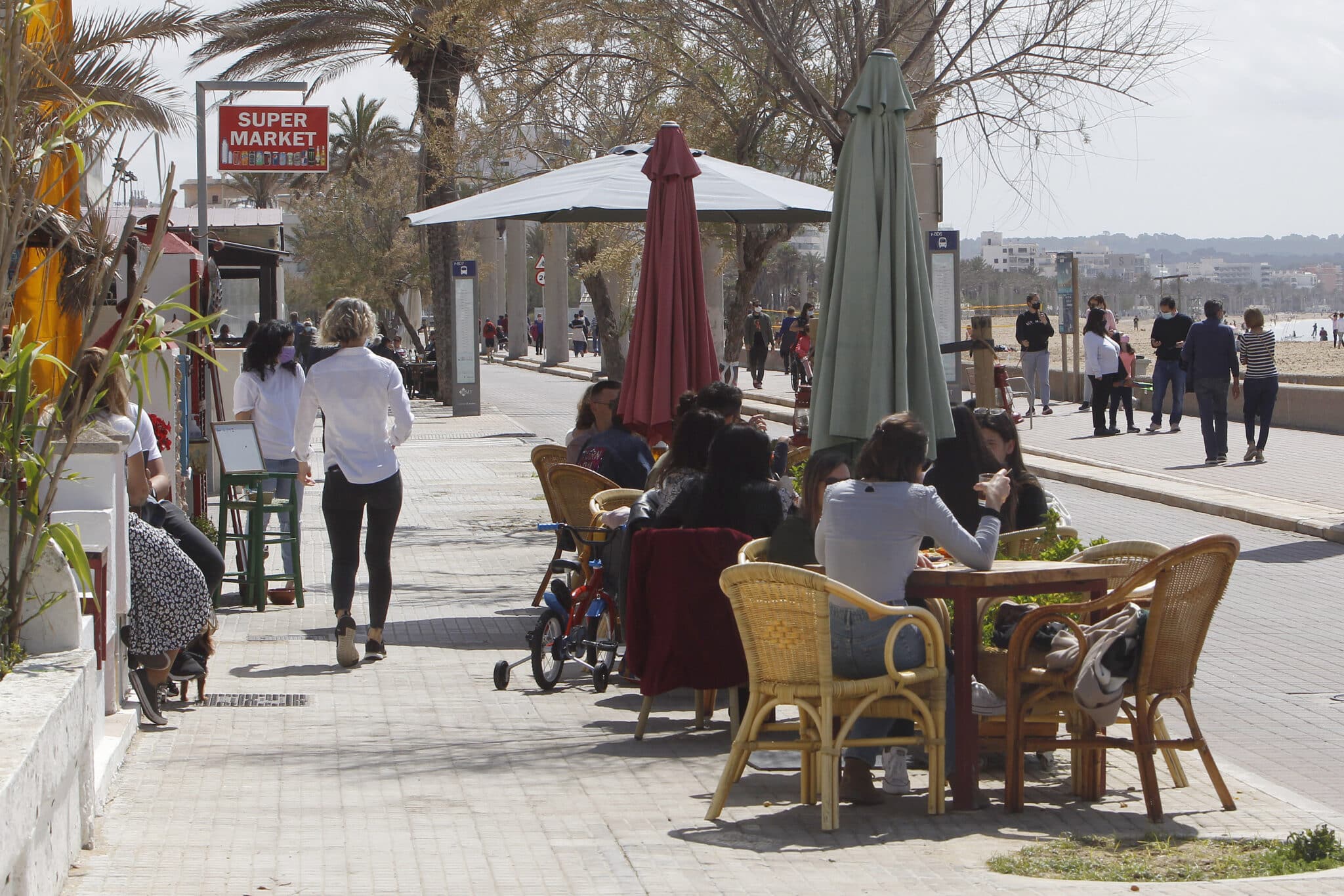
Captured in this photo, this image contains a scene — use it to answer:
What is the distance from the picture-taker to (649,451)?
9.51m

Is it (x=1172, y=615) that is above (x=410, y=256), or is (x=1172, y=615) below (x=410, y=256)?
below

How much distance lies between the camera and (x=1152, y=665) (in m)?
5.57

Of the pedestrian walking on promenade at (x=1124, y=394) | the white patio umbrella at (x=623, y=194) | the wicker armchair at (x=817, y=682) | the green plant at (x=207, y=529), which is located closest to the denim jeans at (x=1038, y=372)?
the pedestrian walking on promenade at (x=1124, y=394)

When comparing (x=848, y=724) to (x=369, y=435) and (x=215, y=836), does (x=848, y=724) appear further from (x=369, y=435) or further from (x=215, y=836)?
(x=369, y=435)

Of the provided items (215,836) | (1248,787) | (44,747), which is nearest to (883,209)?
(1248,787)

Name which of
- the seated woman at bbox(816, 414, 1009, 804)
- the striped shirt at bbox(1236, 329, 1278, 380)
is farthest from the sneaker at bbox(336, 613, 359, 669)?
the striped shirt at bbox(1236, 329, 1278, 380)

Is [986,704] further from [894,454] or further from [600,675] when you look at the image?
[600,675]

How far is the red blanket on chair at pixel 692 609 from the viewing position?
22.1ft

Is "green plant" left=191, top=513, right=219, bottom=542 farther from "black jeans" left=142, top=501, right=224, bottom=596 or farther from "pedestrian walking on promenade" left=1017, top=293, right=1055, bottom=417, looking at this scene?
"pedestrian walking on promenade" left=1017, top=293, right=1055, bottom=417

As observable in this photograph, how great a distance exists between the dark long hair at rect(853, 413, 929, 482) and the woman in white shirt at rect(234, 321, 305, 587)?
19.9 feet

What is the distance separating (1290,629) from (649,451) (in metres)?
3.89

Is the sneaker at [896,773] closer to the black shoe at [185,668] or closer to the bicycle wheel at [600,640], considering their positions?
the bicycle wheel at [600,640]

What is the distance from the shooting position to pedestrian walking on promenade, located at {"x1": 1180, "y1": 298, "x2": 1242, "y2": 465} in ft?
63.6

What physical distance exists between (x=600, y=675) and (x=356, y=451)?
1.81 metres
